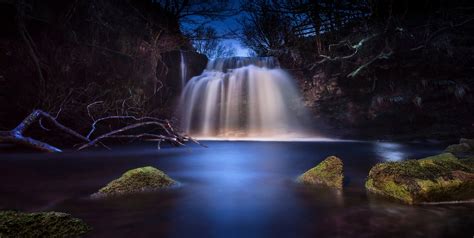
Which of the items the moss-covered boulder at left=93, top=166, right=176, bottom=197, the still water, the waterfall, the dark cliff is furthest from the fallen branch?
the waterfall

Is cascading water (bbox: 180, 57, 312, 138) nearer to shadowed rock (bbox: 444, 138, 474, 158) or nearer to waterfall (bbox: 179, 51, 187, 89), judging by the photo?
waterfall (bbox: 179, 51, 187, 89)

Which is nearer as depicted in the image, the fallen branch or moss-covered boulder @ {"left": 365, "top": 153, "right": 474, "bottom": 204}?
moss-covered boulder @ {"left": 365, "top": 153, "right": 474, "bottom": 204}

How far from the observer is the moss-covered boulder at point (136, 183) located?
4383 millimetres

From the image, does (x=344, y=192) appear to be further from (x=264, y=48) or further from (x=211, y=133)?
(x=264, y=48)

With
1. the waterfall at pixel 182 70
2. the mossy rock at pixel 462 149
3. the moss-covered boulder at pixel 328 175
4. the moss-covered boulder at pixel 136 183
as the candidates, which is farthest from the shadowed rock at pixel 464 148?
the waterfall at pixel 182 70

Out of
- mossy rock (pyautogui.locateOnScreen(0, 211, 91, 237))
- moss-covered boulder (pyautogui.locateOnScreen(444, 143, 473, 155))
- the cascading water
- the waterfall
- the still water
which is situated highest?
the waterfall

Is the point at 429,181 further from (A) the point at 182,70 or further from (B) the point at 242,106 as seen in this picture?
(A) the point at 182,70

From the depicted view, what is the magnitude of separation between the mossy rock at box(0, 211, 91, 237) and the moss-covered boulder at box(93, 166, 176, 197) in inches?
53.8

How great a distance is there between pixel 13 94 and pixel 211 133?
30.7ft

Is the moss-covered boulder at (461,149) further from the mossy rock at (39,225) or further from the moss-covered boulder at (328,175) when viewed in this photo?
the mossy rock at (39,225)

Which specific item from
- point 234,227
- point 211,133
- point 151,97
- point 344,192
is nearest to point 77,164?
point 234,227

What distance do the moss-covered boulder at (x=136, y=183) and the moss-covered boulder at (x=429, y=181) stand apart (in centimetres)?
317

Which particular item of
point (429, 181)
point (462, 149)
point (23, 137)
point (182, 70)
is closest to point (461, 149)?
point (462, 149)

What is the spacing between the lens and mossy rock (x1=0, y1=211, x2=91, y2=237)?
2619 millimetres
